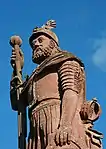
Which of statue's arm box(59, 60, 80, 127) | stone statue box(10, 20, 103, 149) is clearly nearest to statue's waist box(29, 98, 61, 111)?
stone statue box(10, 20, 103, 149)

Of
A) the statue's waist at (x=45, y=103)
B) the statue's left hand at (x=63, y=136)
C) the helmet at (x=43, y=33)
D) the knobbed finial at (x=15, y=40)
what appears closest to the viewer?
the statue's left hand at (x=63, y=136)

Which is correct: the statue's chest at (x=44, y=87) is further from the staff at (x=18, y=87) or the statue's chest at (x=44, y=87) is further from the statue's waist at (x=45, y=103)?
the staff at (x=18, y=87)

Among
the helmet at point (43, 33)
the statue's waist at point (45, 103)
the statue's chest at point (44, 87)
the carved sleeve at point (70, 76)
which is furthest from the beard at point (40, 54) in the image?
the statue's waist at point (45, 103)

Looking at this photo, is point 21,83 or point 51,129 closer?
point 51,129

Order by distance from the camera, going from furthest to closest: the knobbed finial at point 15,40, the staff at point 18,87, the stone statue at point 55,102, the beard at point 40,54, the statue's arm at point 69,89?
the knobbed finial at point 15,40, the beard at point 40,54, the staff at point 18,87, the statue's arm at point 69,89, the stone statue at point 55,102

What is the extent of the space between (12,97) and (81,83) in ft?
6.27

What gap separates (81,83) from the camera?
14531 millimetres

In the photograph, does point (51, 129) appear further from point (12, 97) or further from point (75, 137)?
point (12, 97)

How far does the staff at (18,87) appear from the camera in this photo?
14931mm

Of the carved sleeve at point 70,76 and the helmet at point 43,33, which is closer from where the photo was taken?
the carved sleeve at point 70,76

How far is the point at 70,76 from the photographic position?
1433cm

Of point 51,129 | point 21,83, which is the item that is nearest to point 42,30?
point 21,83

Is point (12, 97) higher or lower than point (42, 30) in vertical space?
lower

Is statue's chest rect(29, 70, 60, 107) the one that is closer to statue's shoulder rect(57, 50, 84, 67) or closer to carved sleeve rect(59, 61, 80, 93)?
carved sleeve rect(59, 61, 80, 93)
